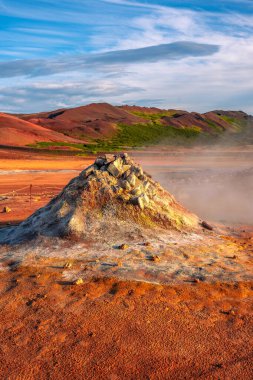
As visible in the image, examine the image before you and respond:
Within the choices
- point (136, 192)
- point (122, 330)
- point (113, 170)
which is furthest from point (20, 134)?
point (122, 330)

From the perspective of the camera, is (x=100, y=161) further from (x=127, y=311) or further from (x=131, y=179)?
(x=127, y=311)

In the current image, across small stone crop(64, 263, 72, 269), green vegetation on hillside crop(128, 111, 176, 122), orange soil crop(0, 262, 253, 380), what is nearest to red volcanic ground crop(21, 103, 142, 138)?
green vegetation on hillside crop(128, 111, 176, 122)

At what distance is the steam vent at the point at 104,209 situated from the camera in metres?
6.02

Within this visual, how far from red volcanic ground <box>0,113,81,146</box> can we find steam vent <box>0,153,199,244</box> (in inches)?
1117

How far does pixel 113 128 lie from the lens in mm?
51719

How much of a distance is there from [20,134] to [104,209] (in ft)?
105

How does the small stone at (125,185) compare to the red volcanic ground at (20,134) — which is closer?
the small stone at (125,185)

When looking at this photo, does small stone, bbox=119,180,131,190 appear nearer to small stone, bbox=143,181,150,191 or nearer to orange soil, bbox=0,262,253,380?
A: small stone, bbox=143,181,150,191

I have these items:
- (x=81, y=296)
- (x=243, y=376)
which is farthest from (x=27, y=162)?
(x=243, y=376)

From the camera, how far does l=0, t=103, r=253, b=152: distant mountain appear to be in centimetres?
3750

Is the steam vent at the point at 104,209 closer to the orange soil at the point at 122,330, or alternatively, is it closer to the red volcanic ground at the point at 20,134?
the orange soil at the point at 122,330

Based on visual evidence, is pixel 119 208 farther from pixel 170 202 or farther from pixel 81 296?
pixel 81 296

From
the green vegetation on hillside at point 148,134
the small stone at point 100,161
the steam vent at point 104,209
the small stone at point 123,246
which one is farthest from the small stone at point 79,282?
the green vegetation on hillside at point 148,134

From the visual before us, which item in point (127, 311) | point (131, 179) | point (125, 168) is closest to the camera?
point (127, 311)
